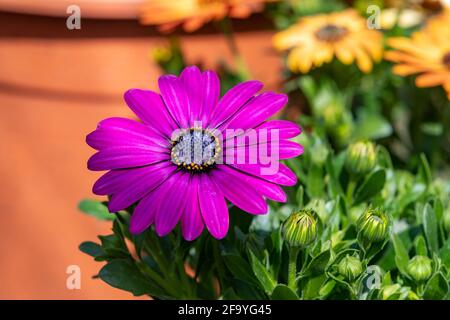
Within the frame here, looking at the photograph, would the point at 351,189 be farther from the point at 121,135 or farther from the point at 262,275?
the point at 121,135

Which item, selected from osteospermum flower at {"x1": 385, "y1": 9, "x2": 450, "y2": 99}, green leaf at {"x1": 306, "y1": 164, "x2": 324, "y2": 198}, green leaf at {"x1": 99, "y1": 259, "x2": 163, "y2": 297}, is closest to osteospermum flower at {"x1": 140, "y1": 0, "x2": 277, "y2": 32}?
osteospermum flower at {"x1": 385, "y1": 9, "x2": 450, "y2": 99}

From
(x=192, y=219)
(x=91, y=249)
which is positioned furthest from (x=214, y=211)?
(x=91, y=249)

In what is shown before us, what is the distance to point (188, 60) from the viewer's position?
1201 millimetres

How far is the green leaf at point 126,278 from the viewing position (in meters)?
0.70

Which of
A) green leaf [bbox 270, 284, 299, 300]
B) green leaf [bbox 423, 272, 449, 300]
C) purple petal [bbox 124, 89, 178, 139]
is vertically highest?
purple petal [bbox 124, 89, 178, 139]

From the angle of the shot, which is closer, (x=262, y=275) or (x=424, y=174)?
(x=262, y=275)

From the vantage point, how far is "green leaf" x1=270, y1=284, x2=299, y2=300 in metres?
0.65

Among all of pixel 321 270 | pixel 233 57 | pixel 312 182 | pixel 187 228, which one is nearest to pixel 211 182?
pixel 187 228

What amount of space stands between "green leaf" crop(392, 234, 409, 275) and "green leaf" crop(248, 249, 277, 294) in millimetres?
140

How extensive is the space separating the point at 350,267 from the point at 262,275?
0.08 metres

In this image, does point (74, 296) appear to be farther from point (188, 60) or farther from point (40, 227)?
point (188, 60)

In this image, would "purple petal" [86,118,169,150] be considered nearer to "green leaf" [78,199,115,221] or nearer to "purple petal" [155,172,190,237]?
"purple petal" [155,172,190,237]

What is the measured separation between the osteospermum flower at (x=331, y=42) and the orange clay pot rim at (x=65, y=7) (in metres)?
0.26

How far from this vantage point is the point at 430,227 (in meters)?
0.74
